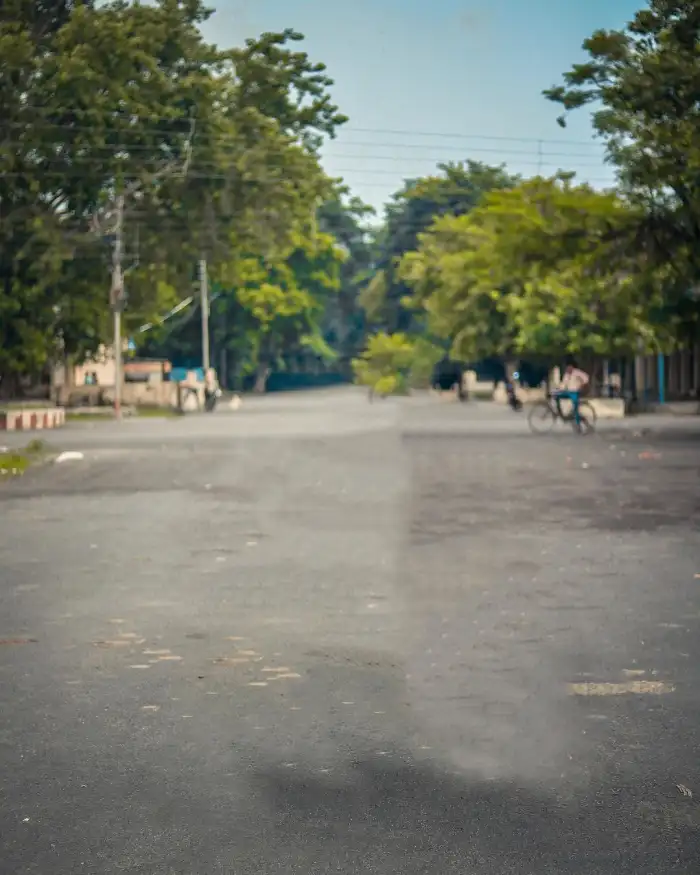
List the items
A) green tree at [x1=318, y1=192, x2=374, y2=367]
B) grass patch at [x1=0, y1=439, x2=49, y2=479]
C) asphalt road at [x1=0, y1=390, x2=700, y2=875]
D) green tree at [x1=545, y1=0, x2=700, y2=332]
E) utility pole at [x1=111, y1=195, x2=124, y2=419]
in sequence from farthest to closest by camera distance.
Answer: green tree at [x1=318, y1=192, x2=374, y2=367]
utility pole at [x1=111, y1=195, x2=124, y2=419]
green tree at [x1=545, y1=0, x2=700, y2=332]
grass patch at [x1=0, y1=439, x2=49, y2=479]
asphalt road at [x1=0, y1=390, x2=700, y2=875]

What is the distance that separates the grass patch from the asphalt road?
8608 millimetres

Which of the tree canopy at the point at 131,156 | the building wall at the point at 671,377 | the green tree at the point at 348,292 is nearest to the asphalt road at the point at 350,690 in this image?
the tree canopy at the point at 131,156

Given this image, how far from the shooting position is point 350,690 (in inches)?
325

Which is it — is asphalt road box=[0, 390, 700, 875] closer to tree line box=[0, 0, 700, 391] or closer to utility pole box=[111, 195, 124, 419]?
tree line box=[0, 0, 700, 391]

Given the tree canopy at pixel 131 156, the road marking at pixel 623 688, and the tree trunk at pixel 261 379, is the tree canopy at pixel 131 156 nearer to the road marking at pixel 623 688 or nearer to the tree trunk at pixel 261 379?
the road marking at pixel 623 688

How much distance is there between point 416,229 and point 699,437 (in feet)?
305

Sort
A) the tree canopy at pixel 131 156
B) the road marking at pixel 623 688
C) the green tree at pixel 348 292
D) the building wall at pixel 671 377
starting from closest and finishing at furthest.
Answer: the road marking at pixel 623 688, the tree canopy at pixel 131 156, the building wall at pixel 671 377, the green tree at pixel 348 292

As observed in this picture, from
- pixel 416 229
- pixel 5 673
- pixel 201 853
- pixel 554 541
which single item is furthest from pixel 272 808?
pixel 416 229

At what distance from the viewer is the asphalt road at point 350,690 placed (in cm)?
560

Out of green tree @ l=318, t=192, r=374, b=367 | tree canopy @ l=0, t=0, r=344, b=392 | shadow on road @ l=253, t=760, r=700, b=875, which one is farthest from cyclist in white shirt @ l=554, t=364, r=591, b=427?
green tree @ l=318, t=192, r=374, b=367

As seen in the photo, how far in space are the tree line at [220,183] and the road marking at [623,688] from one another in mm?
31222

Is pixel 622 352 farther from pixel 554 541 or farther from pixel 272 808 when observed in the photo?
pixel 272 808

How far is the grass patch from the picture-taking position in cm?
2764

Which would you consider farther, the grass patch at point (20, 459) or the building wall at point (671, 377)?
the building wall at point (671, 377)
